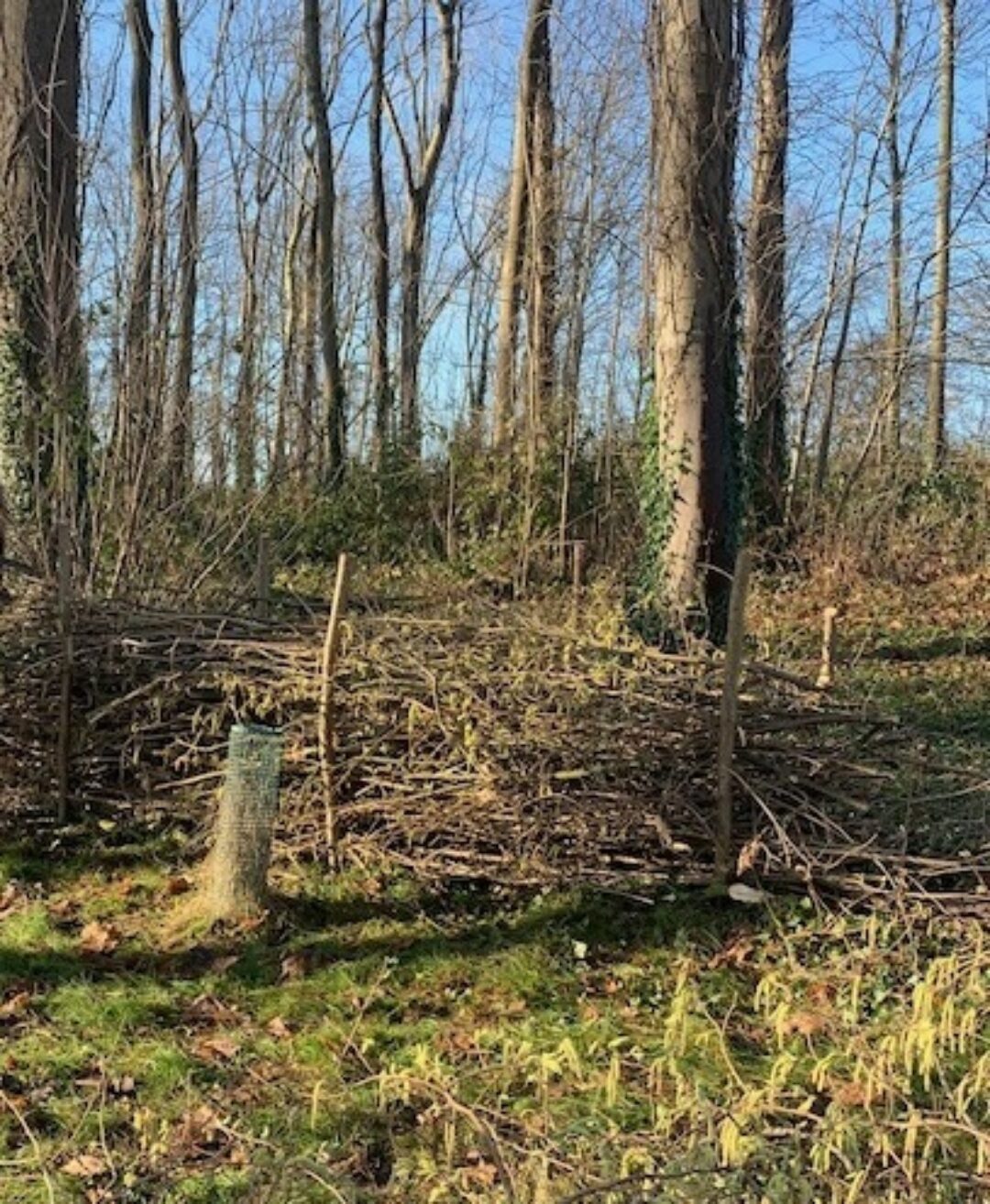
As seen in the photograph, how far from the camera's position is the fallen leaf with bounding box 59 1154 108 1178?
3.23 metres

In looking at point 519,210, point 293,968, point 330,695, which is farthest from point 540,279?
point 293,968

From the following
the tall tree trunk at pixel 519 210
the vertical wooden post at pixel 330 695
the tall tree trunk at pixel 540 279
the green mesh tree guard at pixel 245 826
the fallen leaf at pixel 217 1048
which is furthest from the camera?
the tall tree trunk at pixel 519 210

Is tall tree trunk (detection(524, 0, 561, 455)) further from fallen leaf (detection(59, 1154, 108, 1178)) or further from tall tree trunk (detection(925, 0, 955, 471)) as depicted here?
fallen leaf (detection(59, 1154, 108, 1178))

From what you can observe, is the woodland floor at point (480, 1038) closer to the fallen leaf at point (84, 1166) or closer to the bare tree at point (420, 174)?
the fallen leaf at point (84, 1166)

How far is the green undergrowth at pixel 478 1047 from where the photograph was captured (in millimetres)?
2900

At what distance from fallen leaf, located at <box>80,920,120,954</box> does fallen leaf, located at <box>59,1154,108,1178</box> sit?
1500 mm

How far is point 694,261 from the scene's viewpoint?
27.3 feet

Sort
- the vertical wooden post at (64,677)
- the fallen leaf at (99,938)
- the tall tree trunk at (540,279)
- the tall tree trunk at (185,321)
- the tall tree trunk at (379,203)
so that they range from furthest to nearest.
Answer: the tall tree trunk at (379,203) → the tall tree trunk at (540,279) → the tall tree trunk at (185,321) → the vertical wooden post at (64,677) → the fallen leaf at (99,938)

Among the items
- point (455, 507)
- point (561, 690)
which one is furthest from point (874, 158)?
point (561, 690)

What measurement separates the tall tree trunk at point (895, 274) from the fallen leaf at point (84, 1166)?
1246 centimetres

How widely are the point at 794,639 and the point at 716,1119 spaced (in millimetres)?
7701

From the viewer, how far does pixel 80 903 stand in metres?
5.25

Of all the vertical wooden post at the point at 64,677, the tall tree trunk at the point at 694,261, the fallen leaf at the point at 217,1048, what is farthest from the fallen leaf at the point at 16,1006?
the tall tree trunk at the point at 694,261

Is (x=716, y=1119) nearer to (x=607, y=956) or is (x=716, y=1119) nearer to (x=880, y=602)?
(x=607, y=956)
